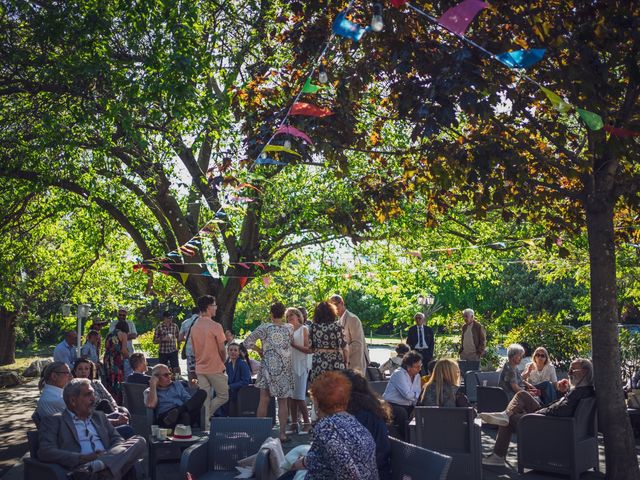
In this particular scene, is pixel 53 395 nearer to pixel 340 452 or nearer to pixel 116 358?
pixel 340 452

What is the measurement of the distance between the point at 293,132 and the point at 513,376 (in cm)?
442

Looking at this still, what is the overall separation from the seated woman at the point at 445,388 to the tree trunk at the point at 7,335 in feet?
85.1

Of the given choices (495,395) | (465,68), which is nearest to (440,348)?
(495,395)

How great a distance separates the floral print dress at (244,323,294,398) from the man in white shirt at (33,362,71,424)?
11.0 ft

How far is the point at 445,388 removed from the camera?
823 cm

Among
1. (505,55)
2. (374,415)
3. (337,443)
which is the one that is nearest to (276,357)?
(374,415)

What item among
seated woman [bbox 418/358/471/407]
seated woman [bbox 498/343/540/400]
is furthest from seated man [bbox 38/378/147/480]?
seated woman [bbox 498/343/540/400]

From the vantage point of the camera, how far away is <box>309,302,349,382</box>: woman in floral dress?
10.1m

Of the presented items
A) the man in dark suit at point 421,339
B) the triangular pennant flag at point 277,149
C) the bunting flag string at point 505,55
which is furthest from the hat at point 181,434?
the man in dark suit at point 421,339

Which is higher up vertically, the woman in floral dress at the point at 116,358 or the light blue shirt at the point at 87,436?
the woman in floral dress at the point at 116,358

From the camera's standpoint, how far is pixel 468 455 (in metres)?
7.96

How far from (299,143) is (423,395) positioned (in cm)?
345

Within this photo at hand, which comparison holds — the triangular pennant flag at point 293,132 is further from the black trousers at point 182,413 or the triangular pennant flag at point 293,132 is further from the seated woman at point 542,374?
the seated woman at point 542,374

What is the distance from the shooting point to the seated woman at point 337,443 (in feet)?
15.7
